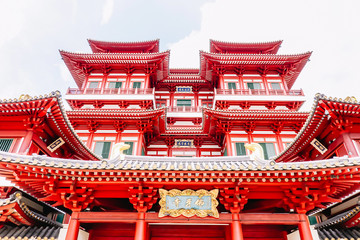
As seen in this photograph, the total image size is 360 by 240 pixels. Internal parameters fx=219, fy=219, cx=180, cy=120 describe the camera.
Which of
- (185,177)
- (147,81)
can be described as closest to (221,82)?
(147,81)

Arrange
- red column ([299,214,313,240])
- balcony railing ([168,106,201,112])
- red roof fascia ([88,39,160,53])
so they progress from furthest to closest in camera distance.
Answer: red roof fascia ([88,39,160,53]) < balcony railing ([168,106,201,112]) < red column ([299,214,313,240])

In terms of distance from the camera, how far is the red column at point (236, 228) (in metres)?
6.92

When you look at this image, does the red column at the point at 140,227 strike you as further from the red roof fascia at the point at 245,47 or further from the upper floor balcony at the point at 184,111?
the red roof fascia at the point at 245,47

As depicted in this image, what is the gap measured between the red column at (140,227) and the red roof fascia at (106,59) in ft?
56.9

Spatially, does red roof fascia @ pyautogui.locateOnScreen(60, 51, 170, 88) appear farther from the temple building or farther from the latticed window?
the latticed window

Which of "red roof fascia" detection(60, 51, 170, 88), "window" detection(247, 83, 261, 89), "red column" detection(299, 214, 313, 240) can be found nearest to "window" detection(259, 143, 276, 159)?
"window" detection(247, 83, 261, 89)

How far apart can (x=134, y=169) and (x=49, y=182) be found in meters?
2.77

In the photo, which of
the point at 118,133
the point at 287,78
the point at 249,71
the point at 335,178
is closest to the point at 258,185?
the point at 335,178

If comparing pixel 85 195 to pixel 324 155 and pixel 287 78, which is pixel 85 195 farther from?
pixel 287 78

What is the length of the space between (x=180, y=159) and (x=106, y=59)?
15427 millimetres

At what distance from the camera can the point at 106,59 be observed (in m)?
21.6

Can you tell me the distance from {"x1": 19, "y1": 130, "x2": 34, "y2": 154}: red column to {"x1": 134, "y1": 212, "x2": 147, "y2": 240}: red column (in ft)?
25.4

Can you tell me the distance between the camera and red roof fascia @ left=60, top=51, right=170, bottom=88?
21.3 meters

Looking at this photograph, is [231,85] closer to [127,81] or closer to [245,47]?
[245,47]
